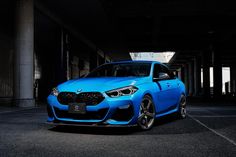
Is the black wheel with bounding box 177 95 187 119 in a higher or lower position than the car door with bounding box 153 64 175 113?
lower

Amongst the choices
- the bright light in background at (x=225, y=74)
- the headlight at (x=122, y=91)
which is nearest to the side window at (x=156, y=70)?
the headlight at (x=122, y=91)

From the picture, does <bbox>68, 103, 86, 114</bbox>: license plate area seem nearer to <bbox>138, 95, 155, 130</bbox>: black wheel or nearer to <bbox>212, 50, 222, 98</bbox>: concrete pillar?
<bbox>138, 95, 155, 130</bbox>: black wheel

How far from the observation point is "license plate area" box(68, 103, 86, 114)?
615cm

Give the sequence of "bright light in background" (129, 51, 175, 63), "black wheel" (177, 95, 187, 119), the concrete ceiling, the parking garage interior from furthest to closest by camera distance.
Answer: "bright light in background" (129, 51, 175, 63)
the concrete ceiling
the parking garage interior
"black wheel" (177, 95, 187, 119)

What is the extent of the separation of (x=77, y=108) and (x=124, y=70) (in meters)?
1.94

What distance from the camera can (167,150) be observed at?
193 inches

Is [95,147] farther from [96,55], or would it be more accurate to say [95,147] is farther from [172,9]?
[96,55]

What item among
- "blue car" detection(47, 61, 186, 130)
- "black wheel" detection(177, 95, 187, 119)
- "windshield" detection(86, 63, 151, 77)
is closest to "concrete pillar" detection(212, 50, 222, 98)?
"black wheel" detection(177, 95, 187, 119)

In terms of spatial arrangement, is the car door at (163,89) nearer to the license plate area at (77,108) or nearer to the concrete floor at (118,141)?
the concrete floor at (118,141)

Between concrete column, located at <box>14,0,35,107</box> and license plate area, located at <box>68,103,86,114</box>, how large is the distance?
9986 mm

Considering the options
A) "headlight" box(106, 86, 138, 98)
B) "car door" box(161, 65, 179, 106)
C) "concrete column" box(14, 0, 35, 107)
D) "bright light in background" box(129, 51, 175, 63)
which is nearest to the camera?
"headlight" box(106, 86, 138, 98)

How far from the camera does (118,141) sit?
18.6ft

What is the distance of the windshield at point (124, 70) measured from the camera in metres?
7.57

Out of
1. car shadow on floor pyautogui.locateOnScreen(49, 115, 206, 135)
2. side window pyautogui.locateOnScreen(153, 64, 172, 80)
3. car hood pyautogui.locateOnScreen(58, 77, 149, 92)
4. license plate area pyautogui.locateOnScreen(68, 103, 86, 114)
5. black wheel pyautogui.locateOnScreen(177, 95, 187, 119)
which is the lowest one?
car shadow on floor pyautogui.locateOnScreen(49, 115, 206, 135)
